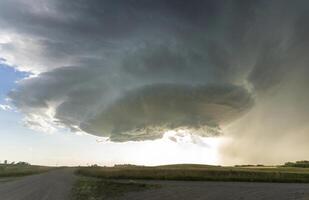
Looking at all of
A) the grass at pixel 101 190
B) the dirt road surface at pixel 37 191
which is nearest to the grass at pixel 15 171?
the dirt road surface at pixel 37 191

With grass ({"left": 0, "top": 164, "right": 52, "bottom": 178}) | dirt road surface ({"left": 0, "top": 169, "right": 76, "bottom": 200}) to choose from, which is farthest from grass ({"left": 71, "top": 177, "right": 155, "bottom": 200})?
grass ({"left": 0, "top": 164, "right": 52, "bottom": 178})

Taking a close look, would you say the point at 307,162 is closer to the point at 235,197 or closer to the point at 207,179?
the point at 207,179

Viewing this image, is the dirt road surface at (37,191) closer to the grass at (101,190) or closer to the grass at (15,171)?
the grass at (101,190)

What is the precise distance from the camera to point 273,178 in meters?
64.6

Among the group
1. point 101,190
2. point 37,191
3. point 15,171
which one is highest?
point 15,171

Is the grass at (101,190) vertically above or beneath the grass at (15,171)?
beneath

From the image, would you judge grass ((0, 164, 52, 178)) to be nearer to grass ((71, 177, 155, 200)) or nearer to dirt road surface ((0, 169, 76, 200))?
dirt road surface ((0, 169, 76, 200))

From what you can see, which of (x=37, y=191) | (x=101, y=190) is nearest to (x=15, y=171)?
(x=37, y=191)

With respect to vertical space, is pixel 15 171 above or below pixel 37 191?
above

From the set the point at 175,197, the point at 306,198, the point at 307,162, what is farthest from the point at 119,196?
the point at 307,162

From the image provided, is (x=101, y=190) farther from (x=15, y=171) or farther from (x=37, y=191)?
(x=15, y=171)

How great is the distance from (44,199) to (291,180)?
44606 mm

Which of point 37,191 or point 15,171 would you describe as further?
point 15,171

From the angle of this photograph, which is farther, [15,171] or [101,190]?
[15,171]
